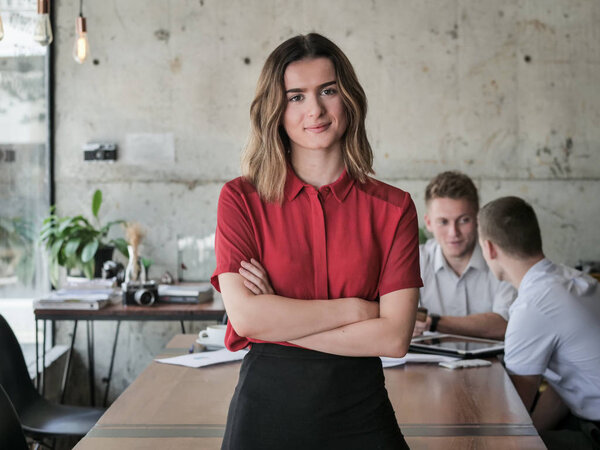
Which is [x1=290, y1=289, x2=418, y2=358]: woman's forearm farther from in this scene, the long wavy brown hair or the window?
the window

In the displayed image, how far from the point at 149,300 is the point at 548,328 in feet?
7.40

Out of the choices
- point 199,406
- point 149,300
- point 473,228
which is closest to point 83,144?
point 149,300

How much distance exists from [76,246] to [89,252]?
10 cm

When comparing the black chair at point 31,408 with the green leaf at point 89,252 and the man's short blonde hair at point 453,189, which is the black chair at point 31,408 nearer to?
the green leaf at point 89,252

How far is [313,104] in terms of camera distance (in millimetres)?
1669

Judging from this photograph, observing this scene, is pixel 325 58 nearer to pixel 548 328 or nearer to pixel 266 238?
pixel 266 238

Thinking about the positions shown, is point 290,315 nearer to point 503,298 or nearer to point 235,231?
point 235,231

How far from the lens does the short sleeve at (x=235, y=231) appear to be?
5.47ft

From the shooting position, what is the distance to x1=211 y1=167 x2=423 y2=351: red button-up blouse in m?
1.62

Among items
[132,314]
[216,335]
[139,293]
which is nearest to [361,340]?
[216,335]

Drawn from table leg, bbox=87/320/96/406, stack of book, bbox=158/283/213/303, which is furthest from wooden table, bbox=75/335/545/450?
table leg, bbox=87/320/96/406

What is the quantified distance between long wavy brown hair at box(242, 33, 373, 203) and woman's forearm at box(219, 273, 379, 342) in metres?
0.24

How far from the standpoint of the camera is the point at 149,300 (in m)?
3.97

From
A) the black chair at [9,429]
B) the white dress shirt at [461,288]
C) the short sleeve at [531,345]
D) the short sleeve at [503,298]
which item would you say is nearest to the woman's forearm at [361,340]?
the black chair at [9,429]
